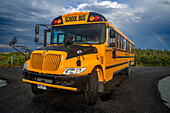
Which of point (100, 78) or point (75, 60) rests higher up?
point (75, 60)

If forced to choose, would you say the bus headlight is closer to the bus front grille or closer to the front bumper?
the front bumper

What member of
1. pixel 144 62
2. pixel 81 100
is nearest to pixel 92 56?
pixel 81 100

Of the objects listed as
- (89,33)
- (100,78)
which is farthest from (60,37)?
(100,78)

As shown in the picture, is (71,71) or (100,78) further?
(100,78)

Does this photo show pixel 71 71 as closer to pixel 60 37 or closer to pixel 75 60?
pixel 75 60

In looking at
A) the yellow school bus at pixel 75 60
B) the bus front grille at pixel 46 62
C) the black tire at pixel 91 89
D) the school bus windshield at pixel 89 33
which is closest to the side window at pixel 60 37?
the yellow school bus at pixel 75 60

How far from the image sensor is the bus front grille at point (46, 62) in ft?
10.8

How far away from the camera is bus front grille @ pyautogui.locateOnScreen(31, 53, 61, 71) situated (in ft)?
10.8

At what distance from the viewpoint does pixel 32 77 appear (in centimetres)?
357

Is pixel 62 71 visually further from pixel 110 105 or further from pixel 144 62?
pixel 144 62

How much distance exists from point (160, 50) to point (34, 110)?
6179 cm

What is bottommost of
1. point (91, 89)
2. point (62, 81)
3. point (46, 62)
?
point (91, 89)

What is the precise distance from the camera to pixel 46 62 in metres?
3.43

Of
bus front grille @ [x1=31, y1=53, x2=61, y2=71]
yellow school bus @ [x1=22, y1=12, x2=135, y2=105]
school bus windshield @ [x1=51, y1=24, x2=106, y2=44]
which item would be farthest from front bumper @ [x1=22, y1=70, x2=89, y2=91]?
school bus windshield @ [x1=51, y1=24, x2=106, y2=44]
